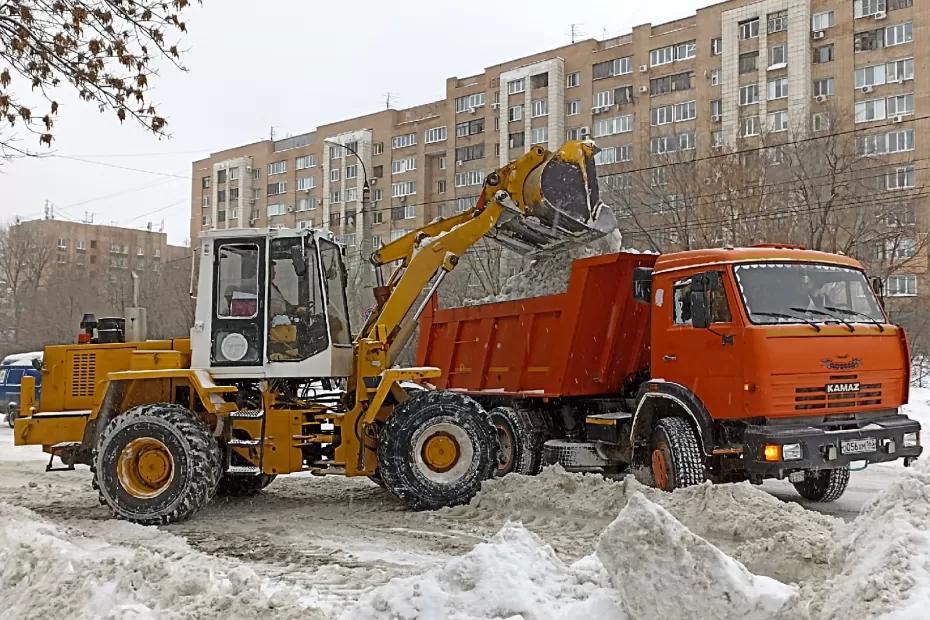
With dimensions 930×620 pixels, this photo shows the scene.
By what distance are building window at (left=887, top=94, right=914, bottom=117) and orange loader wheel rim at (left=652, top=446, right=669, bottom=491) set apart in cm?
3600

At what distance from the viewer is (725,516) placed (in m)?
6.72

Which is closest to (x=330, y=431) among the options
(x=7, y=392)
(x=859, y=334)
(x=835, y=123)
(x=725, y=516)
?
(x=725, y=516)

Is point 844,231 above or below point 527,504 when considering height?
above

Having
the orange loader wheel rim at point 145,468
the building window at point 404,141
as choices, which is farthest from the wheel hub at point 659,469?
the building window at point 404,141

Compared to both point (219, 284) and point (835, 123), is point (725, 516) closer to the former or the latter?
point (219, 284)

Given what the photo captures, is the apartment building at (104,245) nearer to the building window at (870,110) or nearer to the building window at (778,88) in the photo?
the building window at (778,88)

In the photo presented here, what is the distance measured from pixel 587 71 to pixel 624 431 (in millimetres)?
43072

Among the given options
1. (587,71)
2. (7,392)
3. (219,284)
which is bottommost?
(7,392)

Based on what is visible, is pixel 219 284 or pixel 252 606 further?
pixel 219 284

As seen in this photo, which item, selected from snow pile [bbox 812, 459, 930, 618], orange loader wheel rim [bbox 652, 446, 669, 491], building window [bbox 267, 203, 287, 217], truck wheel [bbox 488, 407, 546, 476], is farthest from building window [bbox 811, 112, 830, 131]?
building window [bbox 267, 203, 287, 217]

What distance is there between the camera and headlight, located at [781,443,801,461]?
7281 mm

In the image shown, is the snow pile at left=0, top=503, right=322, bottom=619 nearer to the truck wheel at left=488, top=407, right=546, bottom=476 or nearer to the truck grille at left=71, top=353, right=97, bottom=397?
the truck grille at left=71, top=353, right=97, bottom=397

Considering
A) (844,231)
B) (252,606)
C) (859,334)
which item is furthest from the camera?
(844,231)

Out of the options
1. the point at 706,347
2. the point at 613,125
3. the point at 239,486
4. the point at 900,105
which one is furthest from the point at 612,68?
the point at 706,347
